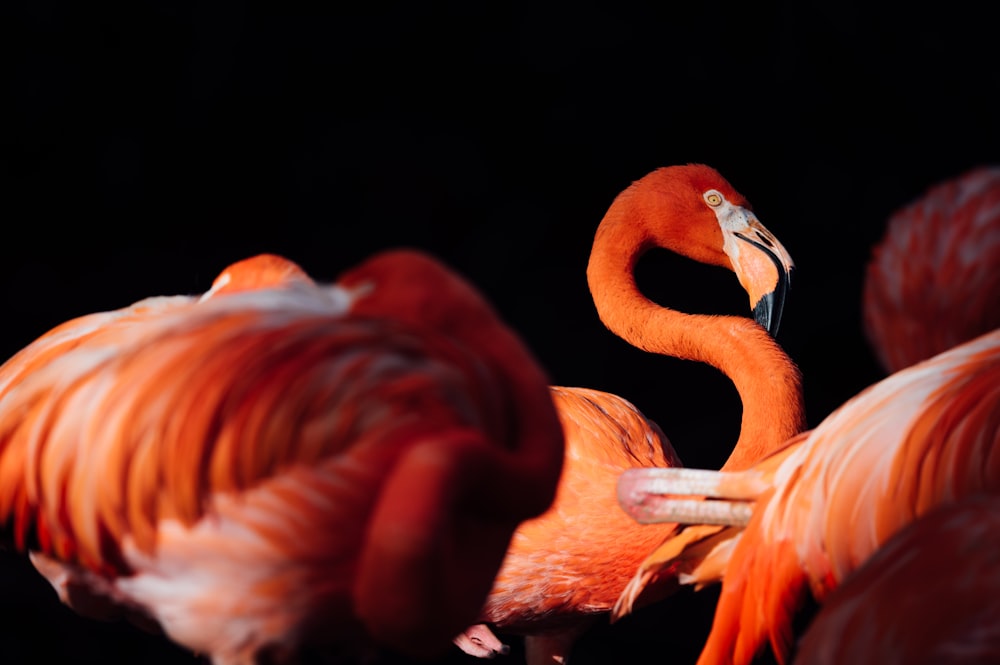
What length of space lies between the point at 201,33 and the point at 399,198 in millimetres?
508

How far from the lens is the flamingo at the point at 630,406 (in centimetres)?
186

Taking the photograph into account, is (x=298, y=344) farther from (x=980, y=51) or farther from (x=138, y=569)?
(x=980, y=51)

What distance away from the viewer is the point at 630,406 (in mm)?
2188

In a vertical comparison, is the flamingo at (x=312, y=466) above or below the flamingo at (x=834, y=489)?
above

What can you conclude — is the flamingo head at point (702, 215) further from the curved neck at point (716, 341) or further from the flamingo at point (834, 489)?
the flamingo at point (834, 489)

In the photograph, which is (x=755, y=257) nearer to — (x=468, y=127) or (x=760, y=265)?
(x=760, y=265)

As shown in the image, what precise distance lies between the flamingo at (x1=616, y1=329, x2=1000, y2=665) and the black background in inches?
43.6

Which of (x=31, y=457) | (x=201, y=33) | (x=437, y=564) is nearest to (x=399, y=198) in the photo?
(x=201, y=33)

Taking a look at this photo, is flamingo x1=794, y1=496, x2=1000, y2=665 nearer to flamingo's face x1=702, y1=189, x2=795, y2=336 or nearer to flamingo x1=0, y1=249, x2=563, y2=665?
flamingo x1=0, y1=249, x2=563, y2=665

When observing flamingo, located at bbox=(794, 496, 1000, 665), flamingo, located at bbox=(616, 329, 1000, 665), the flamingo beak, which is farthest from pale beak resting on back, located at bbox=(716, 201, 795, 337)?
flamingo, located at bbox=(794, 496, 1000, 665)

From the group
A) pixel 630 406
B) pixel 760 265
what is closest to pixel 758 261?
pixel 760 265

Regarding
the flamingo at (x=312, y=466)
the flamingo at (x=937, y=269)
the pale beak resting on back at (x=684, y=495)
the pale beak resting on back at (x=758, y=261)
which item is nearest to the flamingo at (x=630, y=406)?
the pale beak resting on back at (x=758, y=261)

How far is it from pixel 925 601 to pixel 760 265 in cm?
120

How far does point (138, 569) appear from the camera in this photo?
105 cm
